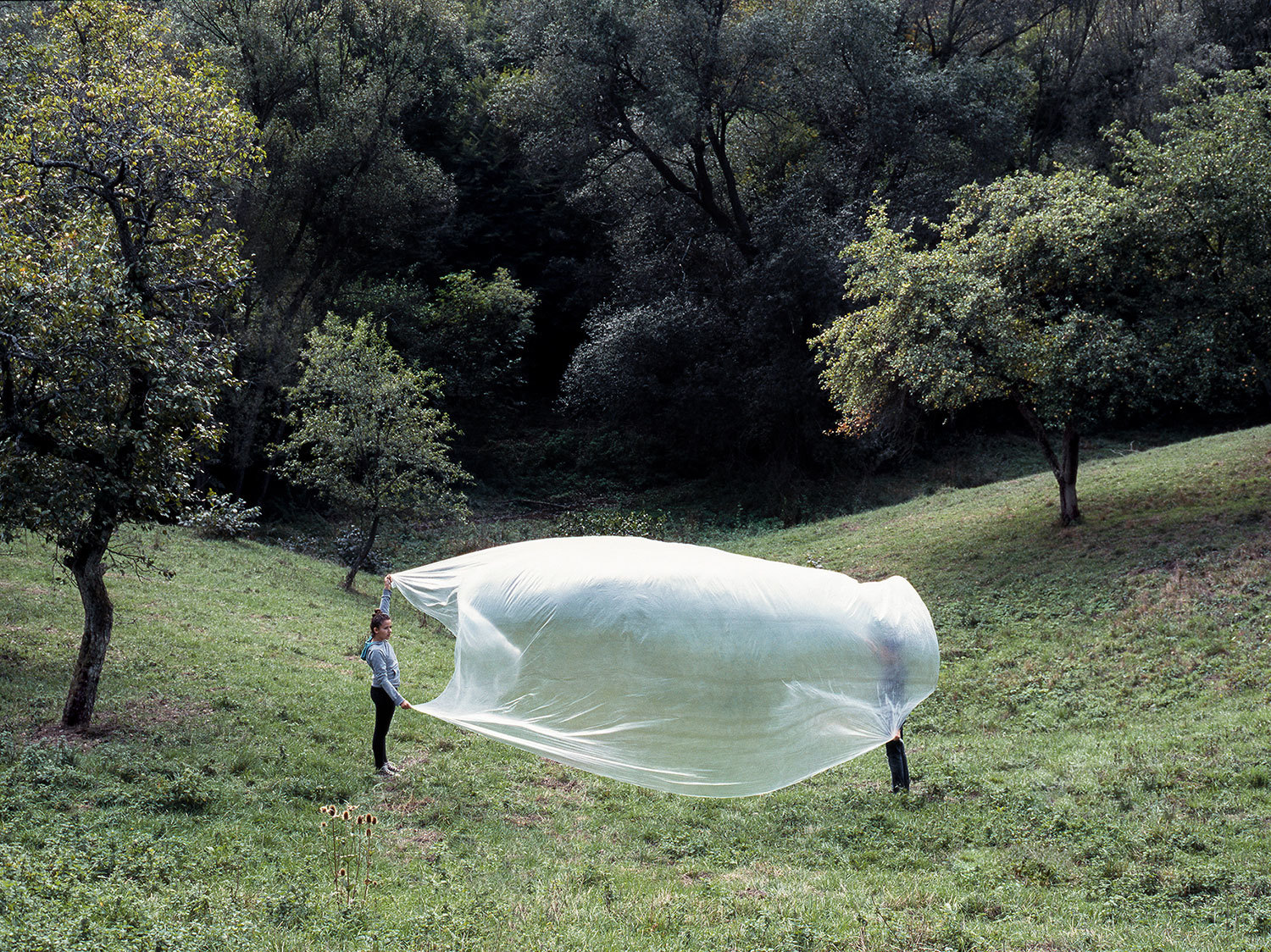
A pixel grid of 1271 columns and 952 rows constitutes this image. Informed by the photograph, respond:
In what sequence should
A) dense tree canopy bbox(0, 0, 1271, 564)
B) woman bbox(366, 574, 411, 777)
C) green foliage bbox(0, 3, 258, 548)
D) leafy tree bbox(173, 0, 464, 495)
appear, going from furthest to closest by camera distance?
leafy tree bbox(173, 0, 464, 495)
dense tree canopy bbox(0, 0, 1271, 564)
woman bbox(366, 574, 411, 777)
green foliage bbox(0, 3, 258, 548)

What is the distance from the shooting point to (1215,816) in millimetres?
9188

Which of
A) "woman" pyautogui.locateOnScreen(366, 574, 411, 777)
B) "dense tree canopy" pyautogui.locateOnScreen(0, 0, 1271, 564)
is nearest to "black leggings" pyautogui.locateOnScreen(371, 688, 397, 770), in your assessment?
"woman" pyautogui.locateOnScreen(366, 574, 411, 777)

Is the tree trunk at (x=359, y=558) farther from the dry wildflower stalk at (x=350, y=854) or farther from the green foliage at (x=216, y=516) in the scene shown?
the dry wildflower stalk at (x=350, y=854)

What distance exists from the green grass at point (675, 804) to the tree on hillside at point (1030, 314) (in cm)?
354

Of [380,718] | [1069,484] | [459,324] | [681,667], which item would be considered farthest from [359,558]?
[459,324]

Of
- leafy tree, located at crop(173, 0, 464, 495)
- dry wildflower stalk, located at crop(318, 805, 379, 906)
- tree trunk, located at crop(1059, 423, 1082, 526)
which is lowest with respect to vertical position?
dry wildflower stalk, located at crop(318, 805, 379, 906)

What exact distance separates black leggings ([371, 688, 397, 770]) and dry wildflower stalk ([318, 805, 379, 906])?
1.32 m

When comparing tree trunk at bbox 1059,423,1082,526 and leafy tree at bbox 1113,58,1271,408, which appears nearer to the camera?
leafy tree at bbox 1113,58,1271,408

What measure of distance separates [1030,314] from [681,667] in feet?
47.5

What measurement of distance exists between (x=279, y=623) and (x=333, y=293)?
22.3 metres

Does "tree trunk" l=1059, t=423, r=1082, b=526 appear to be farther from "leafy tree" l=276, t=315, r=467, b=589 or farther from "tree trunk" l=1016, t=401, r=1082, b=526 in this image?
"leafy tree" l=276, t=315, r=467, b=589

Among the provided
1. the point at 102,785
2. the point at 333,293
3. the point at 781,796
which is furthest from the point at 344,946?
the point at 333,293

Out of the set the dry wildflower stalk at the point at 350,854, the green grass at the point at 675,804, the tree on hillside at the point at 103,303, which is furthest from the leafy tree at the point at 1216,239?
the tree on hillside at the point at 103,303

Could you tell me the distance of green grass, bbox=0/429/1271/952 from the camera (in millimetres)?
6980
